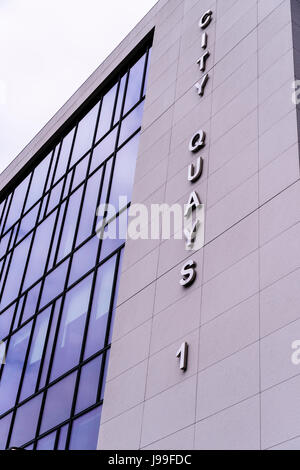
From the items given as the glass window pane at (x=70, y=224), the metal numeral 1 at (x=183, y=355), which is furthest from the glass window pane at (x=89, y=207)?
the metal numeral 1 at (x=183, y=355)

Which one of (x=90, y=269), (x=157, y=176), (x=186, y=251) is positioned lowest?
(x=186, y=251)

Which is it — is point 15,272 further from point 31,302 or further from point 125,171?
point 125,171

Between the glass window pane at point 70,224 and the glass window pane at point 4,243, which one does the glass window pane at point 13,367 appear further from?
the glass window pane at point 4,243

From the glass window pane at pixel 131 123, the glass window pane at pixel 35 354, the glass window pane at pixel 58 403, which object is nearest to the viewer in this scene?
the glass window pane at pixel 58 403

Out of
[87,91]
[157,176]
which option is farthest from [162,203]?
[87,91]

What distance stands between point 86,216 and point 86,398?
23.7 feet

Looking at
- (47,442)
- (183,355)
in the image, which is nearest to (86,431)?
(47,442)

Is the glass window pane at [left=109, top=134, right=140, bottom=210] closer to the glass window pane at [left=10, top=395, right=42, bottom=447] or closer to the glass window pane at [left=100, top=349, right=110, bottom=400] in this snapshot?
the glass window pane at [left=100, top=349, right=110, bottom=400]

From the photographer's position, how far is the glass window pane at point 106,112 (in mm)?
25920

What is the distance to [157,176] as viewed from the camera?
1981cm

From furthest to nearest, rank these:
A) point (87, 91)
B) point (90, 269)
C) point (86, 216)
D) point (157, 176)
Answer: point (87, 91) → point (86, 216) → point (90, 269) → point (157, 176)

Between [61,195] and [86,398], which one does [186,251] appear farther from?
[61,195]

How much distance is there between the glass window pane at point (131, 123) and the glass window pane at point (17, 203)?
7784mm

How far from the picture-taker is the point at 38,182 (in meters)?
29.5
